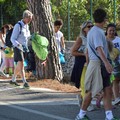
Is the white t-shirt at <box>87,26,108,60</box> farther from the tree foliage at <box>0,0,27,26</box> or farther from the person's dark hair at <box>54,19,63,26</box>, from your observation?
the tree foliage at <box>0,0,27,26</box>

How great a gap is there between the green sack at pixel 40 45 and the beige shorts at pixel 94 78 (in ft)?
14.2

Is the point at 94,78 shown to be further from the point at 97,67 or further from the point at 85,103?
the point at 85,103

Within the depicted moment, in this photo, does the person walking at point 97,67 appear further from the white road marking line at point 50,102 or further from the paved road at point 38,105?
the white road marking line at point 50,102

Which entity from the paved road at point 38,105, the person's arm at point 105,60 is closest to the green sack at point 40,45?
the paved road at point 38,105

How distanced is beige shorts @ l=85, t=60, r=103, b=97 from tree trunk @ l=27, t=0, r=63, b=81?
5168 millimetres

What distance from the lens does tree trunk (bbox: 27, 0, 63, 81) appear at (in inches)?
518

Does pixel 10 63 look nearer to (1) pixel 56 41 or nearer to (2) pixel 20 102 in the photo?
(1) pixel 56 41

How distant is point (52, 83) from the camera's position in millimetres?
12750

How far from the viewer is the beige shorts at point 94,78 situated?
788 cm

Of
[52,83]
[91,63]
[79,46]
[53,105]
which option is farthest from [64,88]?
[91,63]

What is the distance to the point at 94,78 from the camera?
312 inches

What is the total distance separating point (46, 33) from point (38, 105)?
3.66 metres

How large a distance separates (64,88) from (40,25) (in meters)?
1.98

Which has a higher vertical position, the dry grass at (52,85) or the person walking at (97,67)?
the person walking at (97,67)
